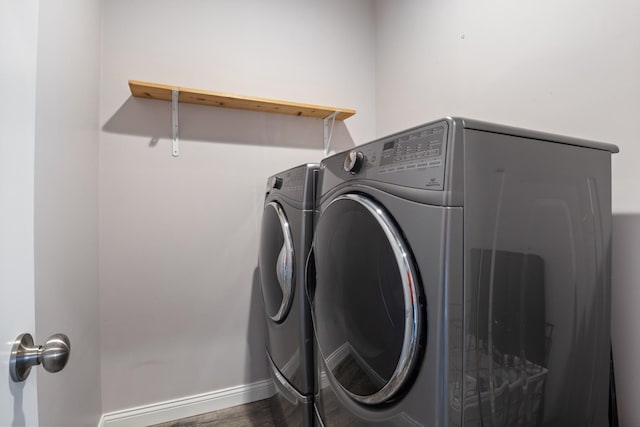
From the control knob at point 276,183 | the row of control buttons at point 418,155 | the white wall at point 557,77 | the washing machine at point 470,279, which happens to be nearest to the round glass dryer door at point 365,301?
the washing machine at point 470,279

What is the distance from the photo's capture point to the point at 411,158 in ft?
2.25

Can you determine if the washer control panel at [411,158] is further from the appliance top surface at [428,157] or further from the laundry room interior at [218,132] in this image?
the laundry room interior at [218,132]

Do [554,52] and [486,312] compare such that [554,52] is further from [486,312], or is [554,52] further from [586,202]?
[486,312]

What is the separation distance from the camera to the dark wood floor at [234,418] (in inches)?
66.2

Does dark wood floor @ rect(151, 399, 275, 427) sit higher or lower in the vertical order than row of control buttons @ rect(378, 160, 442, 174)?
lower

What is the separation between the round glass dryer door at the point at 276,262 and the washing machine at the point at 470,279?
13.1 inches

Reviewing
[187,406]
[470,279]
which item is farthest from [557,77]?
[187,406]

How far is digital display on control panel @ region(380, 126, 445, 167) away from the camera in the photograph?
639 millimetres

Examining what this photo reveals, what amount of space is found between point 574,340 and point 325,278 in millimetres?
739

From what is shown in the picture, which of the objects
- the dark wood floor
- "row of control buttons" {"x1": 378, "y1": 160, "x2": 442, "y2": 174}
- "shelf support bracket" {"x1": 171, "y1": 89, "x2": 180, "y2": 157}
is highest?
"shelf support bracket" {"x1": 171, "y1": 89, "x2": 180, "y2": 157}

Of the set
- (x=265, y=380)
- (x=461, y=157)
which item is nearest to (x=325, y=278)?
(x=461, y=157)

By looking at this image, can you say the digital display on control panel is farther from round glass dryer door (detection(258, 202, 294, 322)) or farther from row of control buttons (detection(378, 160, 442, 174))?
round glass dryer door (detection(258, 202, 294, 322))

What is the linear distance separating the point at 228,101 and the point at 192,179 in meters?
0.52

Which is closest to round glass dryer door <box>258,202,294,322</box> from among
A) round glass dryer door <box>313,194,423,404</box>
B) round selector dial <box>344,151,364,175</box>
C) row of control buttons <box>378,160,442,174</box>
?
round glass dryer door <box>313,194,423,404</box>
